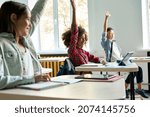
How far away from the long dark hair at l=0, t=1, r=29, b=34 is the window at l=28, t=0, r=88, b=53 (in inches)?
184

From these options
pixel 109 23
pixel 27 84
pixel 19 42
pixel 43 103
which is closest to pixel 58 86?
pixel 27 84

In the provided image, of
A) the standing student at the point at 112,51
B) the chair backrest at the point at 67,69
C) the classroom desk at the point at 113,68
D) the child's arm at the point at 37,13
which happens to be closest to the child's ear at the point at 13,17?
the child's arm at the point at 37,13

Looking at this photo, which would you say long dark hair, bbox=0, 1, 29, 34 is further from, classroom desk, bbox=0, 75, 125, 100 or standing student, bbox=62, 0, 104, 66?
standing student, bbox=62, 0, 104, 66

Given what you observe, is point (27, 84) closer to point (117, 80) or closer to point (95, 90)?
point (95, 90)

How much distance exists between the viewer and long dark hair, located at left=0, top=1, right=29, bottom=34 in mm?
1719

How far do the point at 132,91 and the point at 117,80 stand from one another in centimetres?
122

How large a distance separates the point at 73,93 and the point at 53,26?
17.7 ft

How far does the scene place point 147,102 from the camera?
1.31 meters

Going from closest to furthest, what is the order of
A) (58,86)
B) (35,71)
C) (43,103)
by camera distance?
(43,103) → (58,86) → (35,71)

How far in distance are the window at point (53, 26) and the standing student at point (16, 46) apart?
464cm

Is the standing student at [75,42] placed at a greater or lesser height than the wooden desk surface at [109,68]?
greater

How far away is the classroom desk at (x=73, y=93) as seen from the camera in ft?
4.20

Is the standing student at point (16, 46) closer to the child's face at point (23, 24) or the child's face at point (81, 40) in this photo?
the child's face at point (23, 24)

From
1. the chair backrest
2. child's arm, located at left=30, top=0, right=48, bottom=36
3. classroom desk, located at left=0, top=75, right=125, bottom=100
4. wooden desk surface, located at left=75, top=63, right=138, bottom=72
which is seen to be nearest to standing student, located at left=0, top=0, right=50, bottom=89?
classroom desk, located at left=0, top=75, right=125, bottom=100
